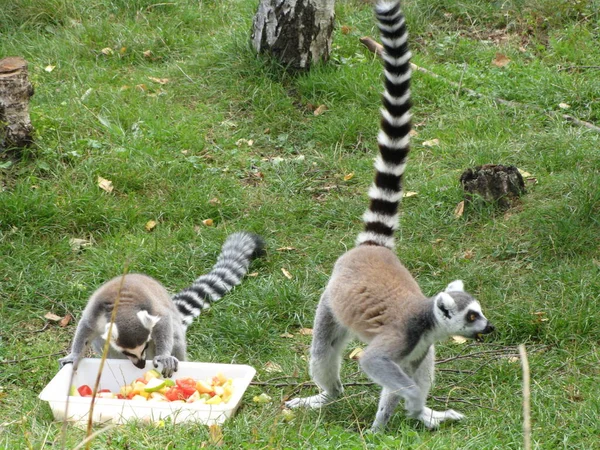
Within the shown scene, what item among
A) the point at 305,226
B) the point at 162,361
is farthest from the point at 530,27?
the point at 162,361

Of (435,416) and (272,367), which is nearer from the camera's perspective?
(435,416)

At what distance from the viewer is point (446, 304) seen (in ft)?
12.7

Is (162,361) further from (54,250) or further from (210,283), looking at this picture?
(54,250)

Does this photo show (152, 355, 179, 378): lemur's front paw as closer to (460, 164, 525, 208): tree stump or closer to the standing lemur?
the standing lemur

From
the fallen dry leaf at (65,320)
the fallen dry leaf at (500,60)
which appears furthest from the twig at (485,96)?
the fallen dry leaf at (65,320)

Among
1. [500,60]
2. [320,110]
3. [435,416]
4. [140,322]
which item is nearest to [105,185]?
[320,110]

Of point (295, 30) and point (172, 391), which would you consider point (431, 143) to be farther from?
point (172, 391)

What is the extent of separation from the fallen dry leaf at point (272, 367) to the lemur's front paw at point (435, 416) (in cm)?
106

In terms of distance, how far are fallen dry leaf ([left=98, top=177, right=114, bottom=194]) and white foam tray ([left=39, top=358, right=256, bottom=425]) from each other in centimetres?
232

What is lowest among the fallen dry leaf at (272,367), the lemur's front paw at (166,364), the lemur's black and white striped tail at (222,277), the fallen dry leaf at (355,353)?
the fallen dry leaf at (272,367)

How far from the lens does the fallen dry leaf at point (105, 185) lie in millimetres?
6656

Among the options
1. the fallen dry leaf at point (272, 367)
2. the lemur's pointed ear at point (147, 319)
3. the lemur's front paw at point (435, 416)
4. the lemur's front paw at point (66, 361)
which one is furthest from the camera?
the fallen dry leaf at point (272, 367)

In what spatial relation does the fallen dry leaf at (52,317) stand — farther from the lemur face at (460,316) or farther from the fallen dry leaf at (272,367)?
the lemur face at (460,316)

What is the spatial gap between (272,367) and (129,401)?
44.8 inches
